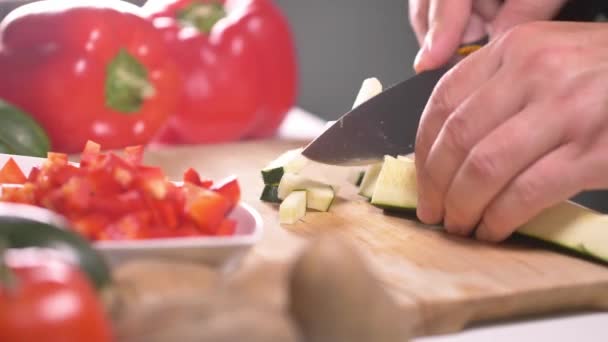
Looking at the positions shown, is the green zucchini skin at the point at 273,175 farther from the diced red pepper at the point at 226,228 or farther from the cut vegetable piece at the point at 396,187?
the diced red pepper at the point at 226,228

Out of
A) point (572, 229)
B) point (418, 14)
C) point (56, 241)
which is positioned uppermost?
point (56, 241)

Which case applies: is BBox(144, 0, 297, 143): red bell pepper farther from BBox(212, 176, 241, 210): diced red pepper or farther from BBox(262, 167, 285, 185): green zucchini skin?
BBox(212, 176, 241, 210): diced red pepper

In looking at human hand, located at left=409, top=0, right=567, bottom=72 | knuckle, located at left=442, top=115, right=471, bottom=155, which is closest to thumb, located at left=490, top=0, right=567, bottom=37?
human hand, located at left=409, top=0, right=567, bottom=72

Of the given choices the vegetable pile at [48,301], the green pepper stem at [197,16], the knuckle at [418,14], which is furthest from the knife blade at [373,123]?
the vegetable pile at [48,301]

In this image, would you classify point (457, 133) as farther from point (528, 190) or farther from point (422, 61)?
point (422, 61)

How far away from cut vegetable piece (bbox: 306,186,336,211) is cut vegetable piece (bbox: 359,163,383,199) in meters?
0.09

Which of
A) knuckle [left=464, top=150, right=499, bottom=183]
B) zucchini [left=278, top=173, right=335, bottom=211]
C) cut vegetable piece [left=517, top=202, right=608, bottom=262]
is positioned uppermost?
knuckle [left=464, top=150, right=499, bottom=183]

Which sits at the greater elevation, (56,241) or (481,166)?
(56,241)

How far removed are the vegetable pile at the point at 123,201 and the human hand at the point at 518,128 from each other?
1.14 feet

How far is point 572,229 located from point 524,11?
44 cm

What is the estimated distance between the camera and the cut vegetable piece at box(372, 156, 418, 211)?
62.5 inches

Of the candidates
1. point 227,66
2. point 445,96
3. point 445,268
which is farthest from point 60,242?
point 227,66

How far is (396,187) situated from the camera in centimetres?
161

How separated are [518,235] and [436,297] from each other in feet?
1.14
